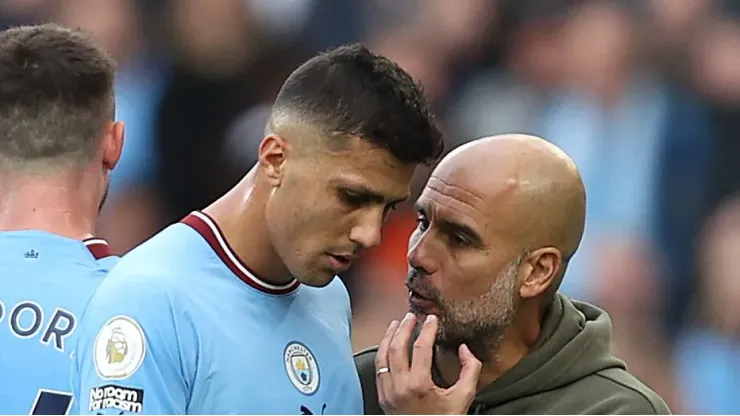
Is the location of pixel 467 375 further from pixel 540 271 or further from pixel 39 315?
pixel 39 315

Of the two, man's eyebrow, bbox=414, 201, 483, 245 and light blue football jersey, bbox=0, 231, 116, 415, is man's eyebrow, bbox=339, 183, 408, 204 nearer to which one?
man's eyebrow, bbox=414, 201, 483, 245

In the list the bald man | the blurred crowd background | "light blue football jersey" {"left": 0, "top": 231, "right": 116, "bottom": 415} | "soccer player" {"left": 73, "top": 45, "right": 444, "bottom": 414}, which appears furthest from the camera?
the blurred crowd background

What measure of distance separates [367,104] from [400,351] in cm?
48

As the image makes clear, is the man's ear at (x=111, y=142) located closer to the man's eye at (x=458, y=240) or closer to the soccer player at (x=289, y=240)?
the soccer player at (x=289, y=240)

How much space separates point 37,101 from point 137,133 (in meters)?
1.84

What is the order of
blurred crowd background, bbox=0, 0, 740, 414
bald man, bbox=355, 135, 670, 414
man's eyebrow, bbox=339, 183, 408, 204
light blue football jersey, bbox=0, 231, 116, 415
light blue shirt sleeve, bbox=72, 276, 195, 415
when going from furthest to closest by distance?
blurred crowd background, bbox=0, 0, 740, 414 → bald man, bbox=355, 135, 670, 414 → light blue football jersey, bbox=0, 231, 116, 415 → man's eyebrow, bbox=339, 183, 408, 204 → light blue shirt sleeve, bbox=72, 276, 195, 415

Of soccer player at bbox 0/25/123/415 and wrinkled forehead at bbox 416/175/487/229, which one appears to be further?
wrinkled forehead at bbox 416/175/487/229

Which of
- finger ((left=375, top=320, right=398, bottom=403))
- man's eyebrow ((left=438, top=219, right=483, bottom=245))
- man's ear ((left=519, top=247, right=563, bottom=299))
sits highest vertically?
man's eyebrow ((left=438, top=219, right=483, bottom=245))

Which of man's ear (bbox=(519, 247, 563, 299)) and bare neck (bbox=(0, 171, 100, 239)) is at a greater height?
bare neck (bbox=(0, 171, 100, 239))

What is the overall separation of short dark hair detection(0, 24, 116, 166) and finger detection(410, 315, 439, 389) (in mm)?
695

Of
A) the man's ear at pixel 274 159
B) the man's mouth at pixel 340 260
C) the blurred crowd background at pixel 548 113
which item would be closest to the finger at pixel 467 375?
the man's mouth at pixel 340 260

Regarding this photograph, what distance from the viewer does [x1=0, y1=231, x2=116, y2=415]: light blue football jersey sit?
207 cm

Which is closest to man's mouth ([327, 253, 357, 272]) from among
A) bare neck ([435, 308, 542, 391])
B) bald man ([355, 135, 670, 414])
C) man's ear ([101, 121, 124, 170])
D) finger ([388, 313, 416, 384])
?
finger ([388, 313, 416, 384])

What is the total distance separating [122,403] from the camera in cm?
173
